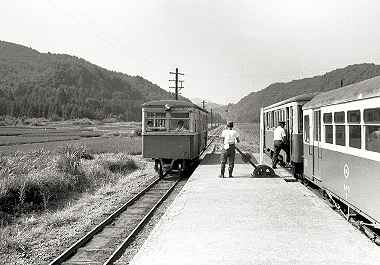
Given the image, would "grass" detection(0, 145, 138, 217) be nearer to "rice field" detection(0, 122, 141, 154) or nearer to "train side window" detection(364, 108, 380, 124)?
"rice field" detection(0, 122, 141, 154)

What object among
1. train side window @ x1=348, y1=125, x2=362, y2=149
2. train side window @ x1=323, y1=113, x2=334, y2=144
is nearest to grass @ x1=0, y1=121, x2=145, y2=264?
train side window @ x1=348, y1=125, x2=362, y2=149

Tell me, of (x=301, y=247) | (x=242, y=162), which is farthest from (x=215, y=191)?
(x=242, y=162)

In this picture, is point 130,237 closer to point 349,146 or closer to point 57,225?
point 57,225

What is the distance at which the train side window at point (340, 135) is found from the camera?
9.17 m

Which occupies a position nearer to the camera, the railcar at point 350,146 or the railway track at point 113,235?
the railcar at point 350,146

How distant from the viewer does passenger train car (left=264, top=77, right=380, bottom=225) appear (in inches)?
286

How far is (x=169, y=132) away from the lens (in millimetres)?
18016

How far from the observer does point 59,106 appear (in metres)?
131

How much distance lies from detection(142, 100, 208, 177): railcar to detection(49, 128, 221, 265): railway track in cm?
344

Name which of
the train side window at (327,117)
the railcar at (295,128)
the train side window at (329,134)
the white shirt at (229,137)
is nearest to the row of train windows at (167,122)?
the white shirt at (229,137)

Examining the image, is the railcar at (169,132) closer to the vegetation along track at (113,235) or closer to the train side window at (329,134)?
the vegetation along track at (113,235)

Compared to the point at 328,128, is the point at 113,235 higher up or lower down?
lower down

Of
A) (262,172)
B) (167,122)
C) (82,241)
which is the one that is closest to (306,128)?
(262,172)

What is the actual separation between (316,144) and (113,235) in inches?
233
